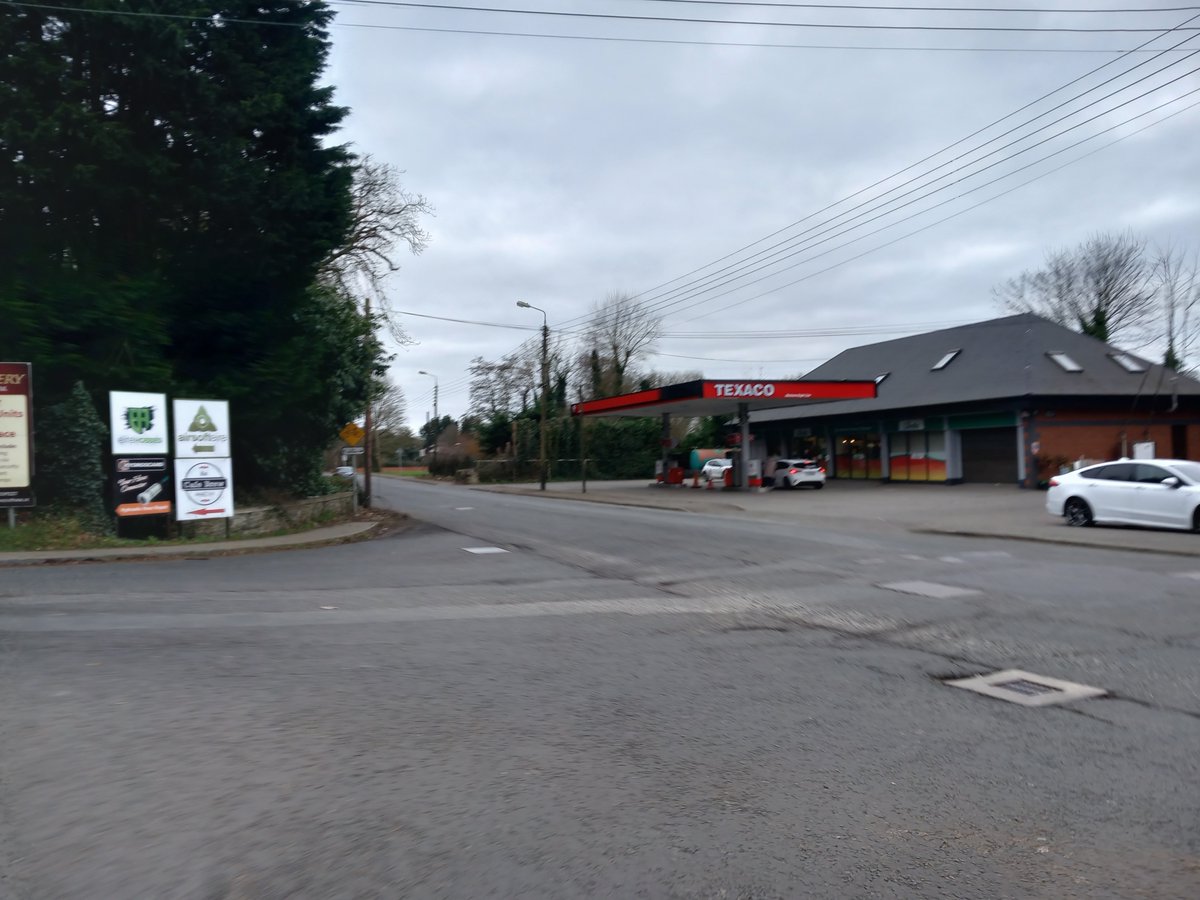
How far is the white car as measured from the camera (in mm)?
19766

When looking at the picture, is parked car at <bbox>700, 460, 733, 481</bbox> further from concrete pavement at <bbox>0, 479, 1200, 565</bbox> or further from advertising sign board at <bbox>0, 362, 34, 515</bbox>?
advertising sign board at <bbox>0, 362, 34, 515</bbox>

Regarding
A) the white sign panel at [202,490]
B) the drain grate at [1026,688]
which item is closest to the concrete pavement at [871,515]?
the white sign panel at [202,490]

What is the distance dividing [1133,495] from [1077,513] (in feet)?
5.13

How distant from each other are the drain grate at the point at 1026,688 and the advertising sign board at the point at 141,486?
18.5m

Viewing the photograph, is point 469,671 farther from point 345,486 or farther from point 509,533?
point 345,486

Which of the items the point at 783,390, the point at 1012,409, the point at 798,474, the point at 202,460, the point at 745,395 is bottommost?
the point at 798,474

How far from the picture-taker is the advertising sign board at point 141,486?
814 inches

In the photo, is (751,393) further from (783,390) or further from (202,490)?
(202,490)

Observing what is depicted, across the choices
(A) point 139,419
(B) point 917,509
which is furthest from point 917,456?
(A) point 139,419

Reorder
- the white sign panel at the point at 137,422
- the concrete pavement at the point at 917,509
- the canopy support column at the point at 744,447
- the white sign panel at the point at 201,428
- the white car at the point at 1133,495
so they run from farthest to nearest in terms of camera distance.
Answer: the canopy support column at the point at 744,447, the white sign panel at the point at 201,428, the white sign panel at the point at 137,422, the white car at the point at 1133,495, the concrete pavement at the point at 917,509

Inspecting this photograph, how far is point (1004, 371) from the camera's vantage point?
39469 mm

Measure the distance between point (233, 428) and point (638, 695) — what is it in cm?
2057

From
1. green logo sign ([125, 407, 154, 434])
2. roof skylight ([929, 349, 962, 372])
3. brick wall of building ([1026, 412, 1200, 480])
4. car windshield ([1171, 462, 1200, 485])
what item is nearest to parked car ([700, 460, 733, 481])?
roof skylight ([929, 349, 962, 372])

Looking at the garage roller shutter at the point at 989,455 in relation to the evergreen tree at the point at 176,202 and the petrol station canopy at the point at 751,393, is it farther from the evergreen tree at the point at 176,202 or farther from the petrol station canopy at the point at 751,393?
the evergreen tree at the point at 176,202
